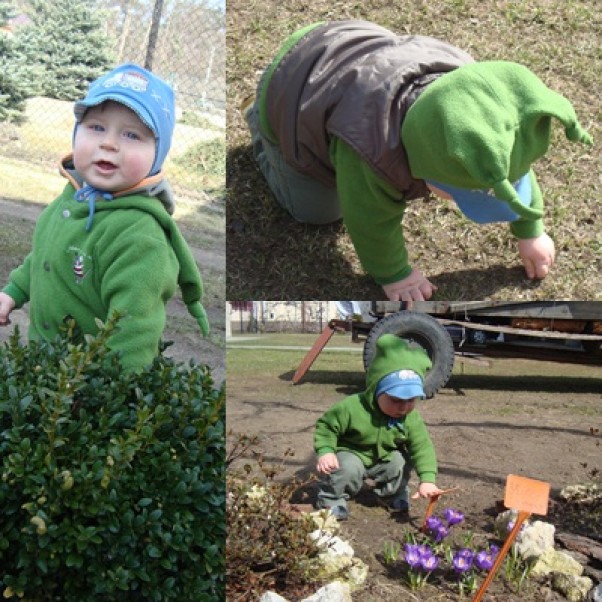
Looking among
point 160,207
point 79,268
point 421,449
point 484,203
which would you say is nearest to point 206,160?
point 160,207

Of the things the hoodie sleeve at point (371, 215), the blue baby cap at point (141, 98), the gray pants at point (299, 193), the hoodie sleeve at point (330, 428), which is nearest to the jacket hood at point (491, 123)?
the hoodie sleeve at point (371, 215)

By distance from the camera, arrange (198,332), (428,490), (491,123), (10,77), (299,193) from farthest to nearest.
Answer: (10,77), (198,332), (299,193), (428,490), (491,123)

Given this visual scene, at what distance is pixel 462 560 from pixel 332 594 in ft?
1.22

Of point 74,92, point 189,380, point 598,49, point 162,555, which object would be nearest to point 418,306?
point 189,380

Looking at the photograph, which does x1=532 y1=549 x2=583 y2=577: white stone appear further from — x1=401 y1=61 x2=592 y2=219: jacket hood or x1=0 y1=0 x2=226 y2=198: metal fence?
x1=0 y1=0 x2=226 y2=198: metal fence

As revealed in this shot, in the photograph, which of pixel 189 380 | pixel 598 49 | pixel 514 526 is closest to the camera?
pixel 514 526

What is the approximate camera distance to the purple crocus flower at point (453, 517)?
7.84ft

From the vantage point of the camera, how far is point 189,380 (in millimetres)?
2525

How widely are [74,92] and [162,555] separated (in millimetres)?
1689

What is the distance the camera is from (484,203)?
2.35m

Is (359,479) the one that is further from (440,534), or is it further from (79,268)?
(79,268)

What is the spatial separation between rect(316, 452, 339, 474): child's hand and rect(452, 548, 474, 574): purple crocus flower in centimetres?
41

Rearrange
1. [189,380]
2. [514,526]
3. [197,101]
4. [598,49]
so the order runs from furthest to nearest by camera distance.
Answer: [197,101]
[598,49]
[189,380]
[514,526]

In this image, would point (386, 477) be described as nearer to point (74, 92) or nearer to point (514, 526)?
point (514, 526)
